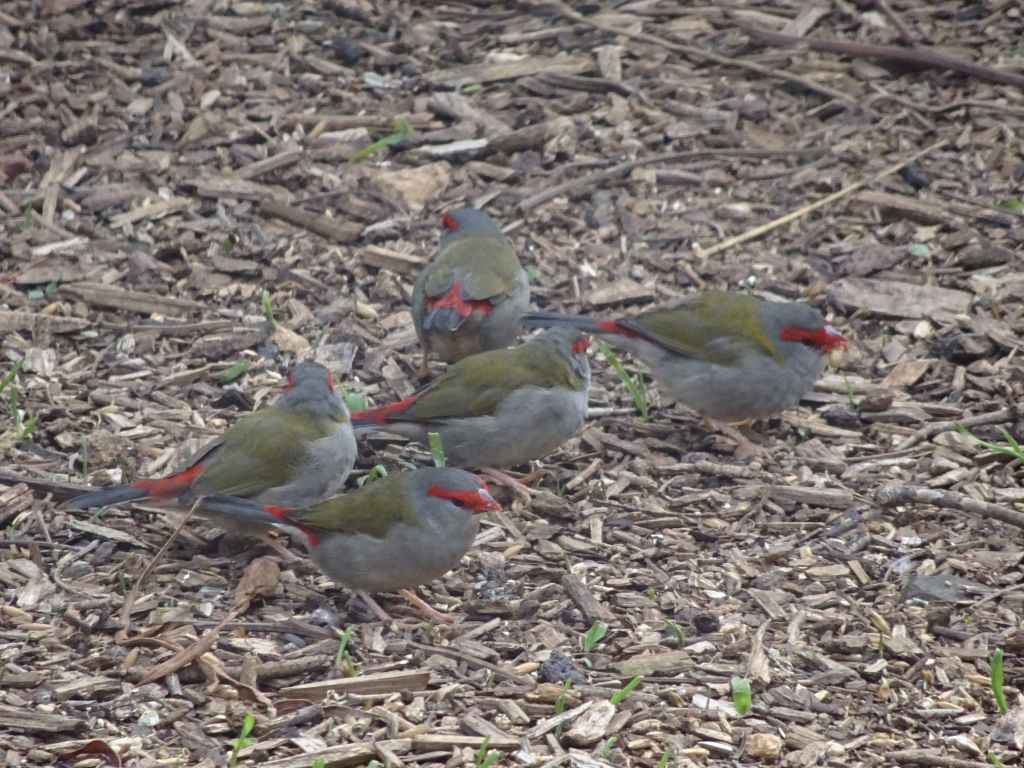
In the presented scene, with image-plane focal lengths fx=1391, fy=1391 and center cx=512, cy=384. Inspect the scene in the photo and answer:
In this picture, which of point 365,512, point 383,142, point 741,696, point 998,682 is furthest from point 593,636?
point 383,142

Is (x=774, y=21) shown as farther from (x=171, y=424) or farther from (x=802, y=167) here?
(x=171, y=424)

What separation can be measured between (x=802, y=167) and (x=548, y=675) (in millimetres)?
5107

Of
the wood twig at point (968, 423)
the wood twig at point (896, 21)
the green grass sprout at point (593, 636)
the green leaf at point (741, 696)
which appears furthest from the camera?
the wood twig at point (896, 21)

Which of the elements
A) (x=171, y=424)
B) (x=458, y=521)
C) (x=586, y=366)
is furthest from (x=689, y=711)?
(x=171, y=424)

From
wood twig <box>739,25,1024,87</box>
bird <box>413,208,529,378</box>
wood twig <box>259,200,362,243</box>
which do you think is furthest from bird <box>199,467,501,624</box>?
wood twig <box>739,25,1024,87</box>

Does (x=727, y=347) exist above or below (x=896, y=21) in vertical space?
below

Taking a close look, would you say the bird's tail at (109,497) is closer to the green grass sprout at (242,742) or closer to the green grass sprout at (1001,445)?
the green grass sprout at (242,742)

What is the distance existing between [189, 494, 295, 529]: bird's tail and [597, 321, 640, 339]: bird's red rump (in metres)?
2.32

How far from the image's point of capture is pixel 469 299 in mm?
7496

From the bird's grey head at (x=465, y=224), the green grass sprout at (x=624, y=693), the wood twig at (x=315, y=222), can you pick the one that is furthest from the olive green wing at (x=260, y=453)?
the wood twig at (x=315, y=222)

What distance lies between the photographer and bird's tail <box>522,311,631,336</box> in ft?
24.8

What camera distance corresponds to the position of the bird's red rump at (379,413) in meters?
6.83

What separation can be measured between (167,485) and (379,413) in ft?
4.10

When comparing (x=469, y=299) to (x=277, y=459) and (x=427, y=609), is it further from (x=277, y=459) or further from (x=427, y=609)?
(x=427, y=609)
